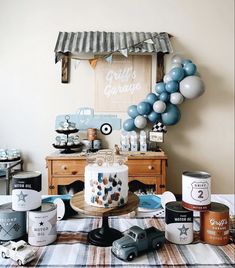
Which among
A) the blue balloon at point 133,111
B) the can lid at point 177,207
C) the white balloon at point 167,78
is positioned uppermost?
the white balloon at point 167,78

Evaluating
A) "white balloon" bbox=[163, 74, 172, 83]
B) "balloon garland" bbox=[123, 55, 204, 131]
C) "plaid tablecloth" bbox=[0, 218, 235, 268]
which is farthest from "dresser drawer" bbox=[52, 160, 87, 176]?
"plaid tablecloth" bbox=[0, 218, 235, 268]

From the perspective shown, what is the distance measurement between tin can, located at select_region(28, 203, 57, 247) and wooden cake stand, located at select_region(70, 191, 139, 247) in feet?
0.28

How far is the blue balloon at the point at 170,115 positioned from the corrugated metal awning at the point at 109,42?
1.77 feet

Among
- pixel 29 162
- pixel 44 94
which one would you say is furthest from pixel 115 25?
pixel 29 162

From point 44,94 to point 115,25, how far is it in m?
1.05

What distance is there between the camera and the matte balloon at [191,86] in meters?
2.42

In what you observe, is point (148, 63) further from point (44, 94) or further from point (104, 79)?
point (44, 94)

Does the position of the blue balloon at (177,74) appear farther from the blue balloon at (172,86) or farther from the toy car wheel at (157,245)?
the toy car wheel at (157,245)

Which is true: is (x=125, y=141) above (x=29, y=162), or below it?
above

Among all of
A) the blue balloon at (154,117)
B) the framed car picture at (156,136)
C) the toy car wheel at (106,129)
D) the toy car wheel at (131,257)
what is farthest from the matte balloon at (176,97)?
the toy car wheel at (131,257)

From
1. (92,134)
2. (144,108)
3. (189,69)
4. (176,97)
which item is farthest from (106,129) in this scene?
(189,69)

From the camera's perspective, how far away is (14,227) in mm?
902

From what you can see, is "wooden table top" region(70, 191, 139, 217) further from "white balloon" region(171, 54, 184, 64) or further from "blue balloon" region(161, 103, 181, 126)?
"white balloon" region(171, 54, 184, 64)

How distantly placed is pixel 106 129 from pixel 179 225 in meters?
1.97
